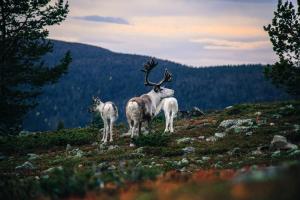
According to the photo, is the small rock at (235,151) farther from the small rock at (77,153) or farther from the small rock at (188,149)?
the small rock at (77,153)

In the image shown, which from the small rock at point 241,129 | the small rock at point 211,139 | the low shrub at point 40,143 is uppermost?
the small rock at point 241,129

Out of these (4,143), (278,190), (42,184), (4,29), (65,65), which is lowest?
(4,143)

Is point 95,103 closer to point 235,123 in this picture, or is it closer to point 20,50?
point 20,50

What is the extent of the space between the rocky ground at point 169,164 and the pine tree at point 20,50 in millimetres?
2736

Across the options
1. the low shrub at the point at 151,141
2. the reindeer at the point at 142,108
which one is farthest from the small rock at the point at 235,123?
the low shrub at the point at 151,141

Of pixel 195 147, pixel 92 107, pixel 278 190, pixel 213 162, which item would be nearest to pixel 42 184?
pixel 278 190

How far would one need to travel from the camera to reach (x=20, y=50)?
26250 millimetres

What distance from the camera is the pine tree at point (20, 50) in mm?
24797

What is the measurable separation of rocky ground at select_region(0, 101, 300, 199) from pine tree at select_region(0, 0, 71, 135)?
274 centimetres

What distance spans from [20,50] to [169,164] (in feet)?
44.3

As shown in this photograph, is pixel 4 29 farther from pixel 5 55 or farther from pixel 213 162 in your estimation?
pixel 213 162

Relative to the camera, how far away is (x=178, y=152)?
20.7 metres

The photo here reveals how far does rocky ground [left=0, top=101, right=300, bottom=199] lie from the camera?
6137 mm

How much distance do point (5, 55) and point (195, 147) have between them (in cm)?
1163
